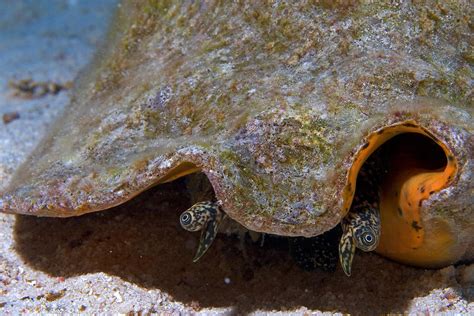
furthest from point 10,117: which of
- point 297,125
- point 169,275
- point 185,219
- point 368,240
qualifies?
point 368,240

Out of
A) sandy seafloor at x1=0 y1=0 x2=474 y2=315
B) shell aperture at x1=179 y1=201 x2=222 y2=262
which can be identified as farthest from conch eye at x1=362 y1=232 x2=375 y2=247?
shell aperture at x1=179 y1=201 x2=222 y2=262

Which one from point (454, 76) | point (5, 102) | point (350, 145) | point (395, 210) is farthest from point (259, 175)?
point (5, 102)

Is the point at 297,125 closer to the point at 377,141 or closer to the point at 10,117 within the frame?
the point at 377,141

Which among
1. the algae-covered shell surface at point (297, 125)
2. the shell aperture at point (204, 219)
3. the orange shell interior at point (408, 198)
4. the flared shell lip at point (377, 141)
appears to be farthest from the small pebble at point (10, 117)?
the flared shell lip at point (377, 141)

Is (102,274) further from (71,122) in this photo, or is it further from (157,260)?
(71,122)

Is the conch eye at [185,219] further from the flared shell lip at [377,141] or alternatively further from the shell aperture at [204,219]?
the flared shell lip at [377,141]
